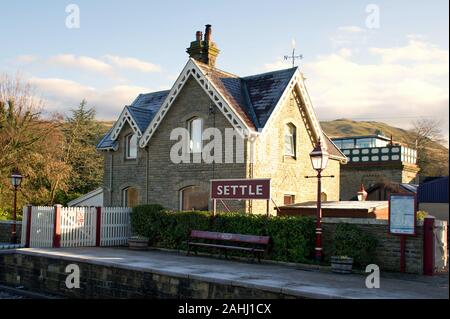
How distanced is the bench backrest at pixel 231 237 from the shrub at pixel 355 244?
2178 mm

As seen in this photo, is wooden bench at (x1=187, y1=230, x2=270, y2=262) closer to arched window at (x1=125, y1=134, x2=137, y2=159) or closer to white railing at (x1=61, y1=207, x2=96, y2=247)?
white railing at (x1=61, y1=207, x2=96, y2=247)

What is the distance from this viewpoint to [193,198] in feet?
68.8

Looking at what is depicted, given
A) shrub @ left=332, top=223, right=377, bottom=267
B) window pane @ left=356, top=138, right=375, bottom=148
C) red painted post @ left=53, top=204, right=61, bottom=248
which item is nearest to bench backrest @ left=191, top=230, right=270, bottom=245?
shrub @ left=332, top=223, right=377, bottom=267

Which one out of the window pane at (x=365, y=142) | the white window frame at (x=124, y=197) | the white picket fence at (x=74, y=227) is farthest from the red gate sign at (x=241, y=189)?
the window pane at (x=365, y=142)

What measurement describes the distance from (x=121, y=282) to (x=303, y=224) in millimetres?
5300

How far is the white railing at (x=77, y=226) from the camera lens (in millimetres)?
17516
